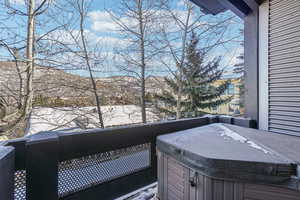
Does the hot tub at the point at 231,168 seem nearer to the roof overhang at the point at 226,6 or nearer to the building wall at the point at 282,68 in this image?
the building wall at the point at 282,68

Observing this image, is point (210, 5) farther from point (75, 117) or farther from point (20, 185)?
point (75, 117)

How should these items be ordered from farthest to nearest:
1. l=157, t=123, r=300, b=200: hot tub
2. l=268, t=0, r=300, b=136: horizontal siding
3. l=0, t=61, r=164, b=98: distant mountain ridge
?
1. l=0, t=61, r=164, b=98: distant mountain ridge
2. l=268, t=0, r=300, b=136: horizontal siding
3. l=157, t=123, r=300, b=200: hot tub

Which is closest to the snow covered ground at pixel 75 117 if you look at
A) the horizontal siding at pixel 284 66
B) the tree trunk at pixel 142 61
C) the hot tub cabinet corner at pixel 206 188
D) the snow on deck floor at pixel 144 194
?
the tree trunk at pixel 142 61

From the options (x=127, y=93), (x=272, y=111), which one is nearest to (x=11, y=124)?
(x=127, y=93)

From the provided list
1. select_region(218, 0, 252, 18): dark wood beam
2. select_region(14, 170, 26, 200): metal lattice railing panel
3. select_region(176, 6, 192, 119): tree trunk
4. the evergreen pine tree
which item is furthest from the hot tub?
the evergreen pine tree

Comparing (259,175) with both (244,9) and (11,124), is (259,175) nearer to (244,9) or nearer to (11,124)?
(244,9)

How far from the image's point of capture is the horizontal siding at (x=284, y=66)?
2.32 m

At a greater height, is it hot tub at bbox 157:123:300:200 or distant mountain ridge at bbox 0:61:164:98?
distant mountain ridge at bbox 0:61:164:98

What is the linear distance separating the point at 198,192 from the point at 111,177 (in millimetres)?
1018

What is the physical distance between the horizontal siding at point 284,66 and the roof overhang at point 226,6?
1.25ft

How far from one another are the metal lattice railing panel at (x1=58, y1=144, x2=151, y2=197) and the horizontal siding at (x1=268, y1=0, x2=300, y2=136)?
1870 mm

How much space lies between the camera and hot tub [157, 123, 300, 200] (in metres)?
1.21

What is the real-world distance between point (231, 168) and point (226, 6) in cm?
270

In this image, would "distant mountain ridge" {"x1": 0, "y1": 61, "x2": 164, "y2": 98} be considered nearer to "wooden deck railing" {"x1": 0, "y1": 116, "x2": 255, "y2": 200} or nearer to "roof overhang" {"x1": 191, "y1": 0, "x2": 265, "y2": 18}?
"wooden deck railing" {"x1": 0, "y1": 116, "x2": 255, "y2": 200}
